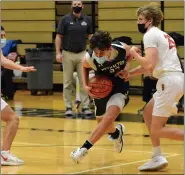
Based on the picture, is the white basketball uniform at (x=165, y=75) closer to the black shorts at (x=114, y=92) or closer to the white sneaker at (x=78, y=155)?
the black shorts at (x=114, y=92)

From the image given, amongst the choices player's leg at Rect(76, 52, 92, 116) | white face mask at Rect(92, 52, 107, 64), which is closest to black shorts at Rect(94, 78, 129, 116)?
white face mask at Rect(92, 52, 107, 64)

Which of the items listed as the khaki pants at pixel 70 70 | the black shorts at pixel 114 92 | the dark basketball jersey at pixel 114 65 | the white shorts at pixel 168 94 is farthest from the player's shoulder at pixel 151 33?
the khaki pants at pixel 70 70

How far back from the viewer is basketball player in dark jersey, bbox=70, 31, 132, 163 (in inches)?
293

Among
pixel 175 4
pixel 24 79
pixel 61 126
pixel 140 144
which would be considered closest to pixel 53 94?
pixel 24 79

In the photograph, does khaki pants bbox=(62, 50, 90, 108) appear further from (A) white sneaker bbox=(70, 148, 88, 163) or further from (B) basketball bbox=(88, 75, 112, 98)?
(A) white sneaker bbox=(70, 148, 88, 163)

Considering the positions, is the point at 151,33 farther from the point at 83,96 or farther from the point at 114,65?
the point at 83,96

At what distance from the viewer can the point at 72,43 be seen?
1235cm

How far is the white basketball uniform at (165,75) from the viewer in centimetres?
703

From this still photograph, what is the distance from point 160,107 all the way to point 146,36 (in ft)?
2.57

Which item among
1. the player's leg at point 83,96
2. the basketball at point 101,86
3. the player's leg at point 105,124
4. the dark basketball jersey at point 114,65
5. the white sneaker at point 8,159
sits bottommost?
the player's leg at point 83,96

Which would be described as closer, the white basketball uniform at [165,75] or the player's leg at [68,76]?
the white basketball uniform at [165,75]

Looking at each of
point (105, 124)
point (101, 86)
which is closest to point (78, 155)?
point (105, 124)

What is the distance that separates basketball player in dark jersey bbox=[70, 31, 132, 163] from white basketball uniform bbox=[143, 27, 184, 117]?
65 centimetres

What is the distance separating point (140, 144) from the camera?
934 centimetres
